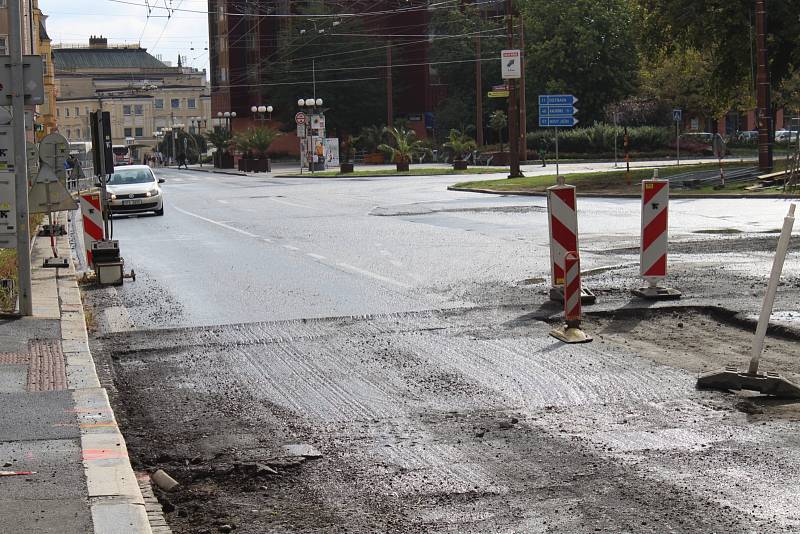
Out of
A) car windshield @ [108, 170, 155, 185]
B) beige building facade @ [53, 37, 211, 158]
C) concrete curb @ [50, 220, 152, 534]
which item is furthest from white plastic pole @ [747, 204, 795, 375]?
beige building facade @ [53, 37, 211, 158]

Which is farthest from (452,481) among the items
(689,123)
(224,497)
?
(689,123)

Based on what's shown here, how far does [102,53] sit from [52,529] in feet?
563

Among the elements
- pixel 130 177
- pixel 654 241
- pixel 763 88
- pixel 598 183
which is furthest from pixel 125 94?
pixel 654 241

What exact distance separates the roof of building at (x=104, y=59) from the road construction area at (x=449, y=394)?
156m

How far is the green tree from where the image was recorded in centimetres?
8188

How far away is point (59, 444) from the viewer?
6.54 m

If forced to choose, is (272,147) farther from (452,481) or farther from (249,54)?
(452,481)

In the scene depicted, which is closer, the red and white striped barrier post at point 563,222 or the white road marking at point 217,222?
the red and white striped barrier post at point 563,222

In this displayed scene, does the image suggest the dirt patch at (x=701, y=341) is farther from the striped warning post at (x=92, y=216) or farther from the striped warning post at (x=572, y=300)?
the striped warning post at (x=92, y=216)

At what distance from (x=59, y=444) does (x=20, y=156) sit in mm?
5884

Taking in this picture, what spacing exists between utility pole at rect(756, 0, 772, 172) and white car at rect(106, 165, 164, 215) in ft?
56.0

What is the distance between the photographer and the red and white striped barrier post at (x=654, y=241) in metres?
12.4

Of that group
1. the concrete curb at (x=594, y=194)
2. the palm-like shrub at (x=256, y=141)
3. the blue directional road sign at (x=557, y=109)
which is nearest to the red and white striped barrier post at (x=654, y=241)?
the concrete curb at (x=594, y=194)

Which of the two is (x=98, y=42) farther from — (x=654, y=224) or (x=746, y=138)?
(x=654, y=224)
